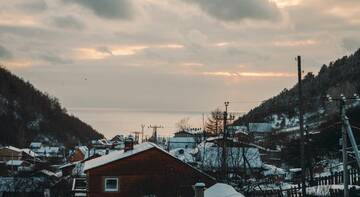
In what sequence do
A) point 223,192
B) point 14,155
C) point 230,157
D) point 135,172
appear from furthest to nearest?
1. point 14,155
2. point 230,157
3. point 135,172
4. point 223,192

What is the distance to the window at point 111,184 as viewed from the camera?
4128 cm

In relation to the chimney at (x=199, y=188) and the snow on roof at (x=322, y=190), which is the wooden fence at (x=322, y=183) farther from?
the chimney at (x=199, y=188)

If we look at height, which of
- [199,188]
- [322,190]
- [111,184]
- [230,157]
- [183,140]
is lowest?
[111,184]

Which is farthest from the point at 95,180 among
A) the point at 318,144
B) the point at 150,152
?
the point at 318,144

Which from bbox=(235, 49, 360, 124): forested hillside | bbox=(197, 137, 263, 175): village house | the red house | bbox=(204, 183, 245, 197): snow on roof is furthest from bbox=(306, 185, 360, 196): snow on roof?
bbox=(235, 49, 360, 124): forested hillside

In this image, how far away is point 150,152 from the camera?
41969 mm

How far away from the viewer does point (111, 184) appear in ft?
136

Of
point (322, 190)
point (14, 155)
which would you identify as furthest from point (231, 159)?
point (14, 155)

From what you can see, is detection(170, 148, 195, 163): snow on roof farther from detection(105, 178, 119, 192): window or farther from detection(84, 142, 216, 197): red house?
detection(105, 178, 119, 192): window

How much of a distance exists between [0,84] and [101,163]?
152686 mm

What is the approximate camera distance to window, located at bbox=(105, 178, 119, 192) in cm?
4128

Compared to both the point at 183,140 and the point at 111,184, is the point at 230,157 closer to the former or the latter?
the point at 111,184

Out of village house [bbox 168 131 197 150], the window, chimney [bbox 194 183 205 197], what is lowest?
the window

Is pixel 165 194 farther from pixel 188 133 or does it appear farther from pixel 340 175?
pixel 188 133
